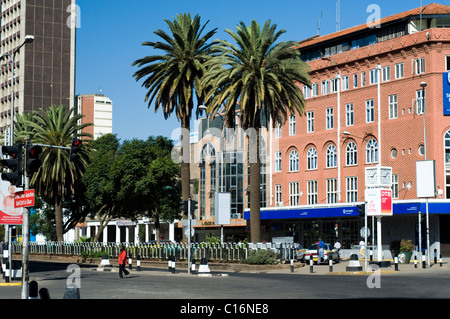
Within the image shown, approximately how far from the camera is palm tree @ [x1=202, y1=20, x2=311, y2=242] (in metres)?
45.2

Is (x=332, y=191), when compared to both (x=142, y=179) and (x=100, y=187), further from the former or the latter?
(x=100, y=187)

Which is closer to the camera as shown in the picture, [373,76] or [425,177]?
[425,177]

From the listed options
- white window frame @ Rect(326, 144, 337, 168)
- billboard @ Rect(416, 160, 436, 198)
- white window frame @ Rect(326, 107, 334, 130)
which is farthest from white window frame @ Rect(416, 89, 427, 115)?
white window frame @ Rect(326, 144, 337, 168)

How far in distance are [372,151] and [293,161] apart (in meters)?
11.1

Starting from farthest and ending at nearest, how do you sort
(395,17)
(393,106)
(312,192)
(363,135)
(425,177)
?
(312,192), (395,17), (363,135), (393,106), (425,177)

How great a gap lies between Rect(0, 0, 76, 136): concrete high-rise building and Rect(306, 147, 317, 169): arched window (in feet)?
210

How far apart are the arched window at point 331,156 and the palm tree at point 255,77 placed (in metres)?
24.7

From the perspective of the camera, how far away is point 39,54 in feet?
408

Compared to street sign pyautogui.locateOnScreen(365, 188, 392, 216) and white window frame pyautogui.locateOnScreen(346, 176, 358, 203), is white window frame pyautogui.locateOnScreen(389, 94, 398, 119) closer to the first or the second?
white window frame pyautogui.locateOnScreen(346, 176, 358, 203)

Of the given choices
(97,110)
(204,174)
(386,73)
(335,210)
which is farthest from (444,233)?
(97,110)

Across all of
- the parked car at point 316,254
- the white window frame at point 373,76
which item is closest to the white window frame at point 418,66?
the white window frame at point 373,76

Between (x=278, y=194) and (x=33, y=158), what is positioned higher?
(x=278, y=194)

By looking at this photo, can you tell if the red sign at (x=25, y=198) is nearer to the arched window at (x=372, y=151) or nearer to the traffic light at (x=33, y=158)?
the traffic light at (x=33, y=158)
